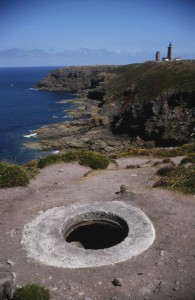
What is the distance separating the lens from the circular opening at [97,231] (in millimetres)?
17047

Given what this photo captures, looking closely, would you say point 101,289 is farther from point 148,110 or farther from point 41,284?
point 148,110

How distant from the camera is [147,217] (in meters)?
16.8

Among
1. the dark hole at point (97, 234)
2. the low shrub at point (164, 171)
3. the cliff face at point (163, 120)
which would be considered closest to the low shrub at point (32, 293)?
the dark hole at point (97, 234)

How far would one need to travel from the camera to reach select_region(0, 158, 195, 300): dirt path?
1167 centimetres

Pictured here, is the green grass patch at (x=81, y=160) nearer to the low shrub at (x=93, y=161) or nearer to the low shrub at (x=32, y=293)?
the low shrub at (x=93, y=161)

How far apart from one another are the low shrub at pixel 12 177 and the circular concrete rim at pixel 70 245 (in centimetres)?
512

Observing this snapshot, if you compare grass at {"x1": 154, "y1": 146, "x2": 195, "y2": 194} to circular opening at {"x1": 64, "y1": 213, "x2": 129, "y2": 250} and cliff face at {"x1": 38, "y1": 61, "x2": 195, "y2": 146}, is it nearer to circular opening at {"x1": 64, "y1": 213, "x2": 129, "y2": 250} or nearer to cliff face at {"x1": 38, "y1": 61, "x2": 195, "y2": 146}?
circular opening at {"x1": 64, "y1": 213, "x2": 129, "y2": 250}

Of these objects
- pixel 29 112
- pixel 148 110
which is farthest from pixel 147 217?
pixel 29 112

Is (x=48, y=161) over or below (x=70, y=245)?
below

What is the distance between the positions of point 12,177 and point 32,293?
1209 cm

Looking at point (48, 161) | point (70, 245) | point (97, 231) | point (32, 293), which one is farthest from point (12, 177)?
point (32, 293)

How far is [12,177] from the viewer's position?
22.5 meters

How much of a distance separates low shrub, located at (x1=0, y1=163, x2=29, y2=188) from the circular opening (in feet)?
20.3

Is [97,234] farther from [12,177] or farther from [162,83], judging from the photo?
[162,83]
